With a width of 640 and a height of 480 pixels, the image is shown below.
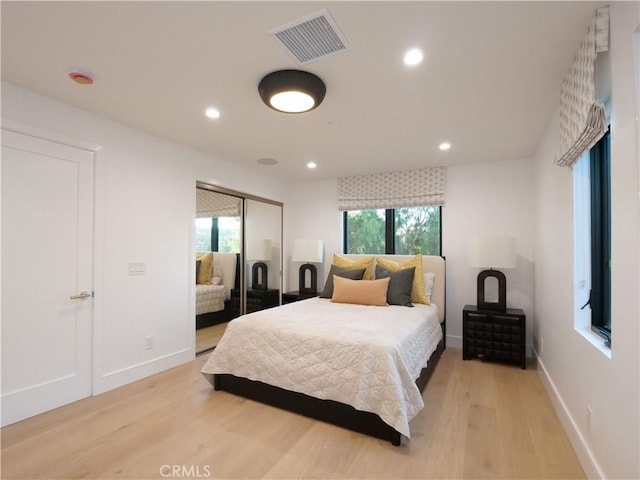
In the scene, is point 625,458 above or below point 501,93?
below

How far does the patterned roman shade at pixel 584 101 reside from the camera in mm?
1471

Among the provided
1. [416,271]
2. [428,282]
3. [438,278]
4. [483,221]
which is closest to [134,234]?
[416,271]

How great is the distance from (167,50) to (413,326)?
2.60m

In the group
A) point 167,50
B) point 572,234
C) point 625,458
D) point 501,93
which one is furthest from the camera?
point 501,93

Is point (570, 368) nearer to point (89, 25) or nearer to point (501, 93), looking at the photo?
point (501, 93)

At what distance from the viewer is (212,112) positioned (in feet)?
8.70

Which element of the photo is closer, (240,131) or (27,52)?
(27,52)

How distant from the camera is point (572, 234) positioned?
82.1 inches

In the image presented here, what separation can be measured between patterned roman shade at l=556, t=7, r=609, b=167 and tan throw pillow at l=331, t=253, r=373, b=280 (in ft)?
7.97

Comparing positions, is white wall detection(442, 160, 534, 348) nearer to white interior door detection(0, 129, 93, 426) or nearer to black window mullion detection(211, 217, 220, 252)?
black window mullion detection(211, 217, 220, 252)

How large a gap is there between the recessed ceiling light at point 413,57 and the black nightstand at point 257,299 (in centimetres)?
334

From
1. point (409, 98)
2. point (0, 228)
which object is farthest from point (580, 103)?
point (0, 228)

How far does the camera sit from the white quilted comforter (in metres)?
2.02

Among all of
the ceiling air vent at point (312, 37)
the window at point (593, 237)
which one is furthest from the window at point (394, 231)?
the ceiling air vent at point (312, 37)
